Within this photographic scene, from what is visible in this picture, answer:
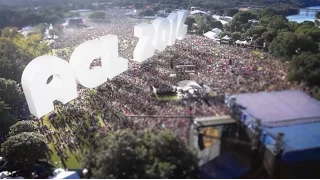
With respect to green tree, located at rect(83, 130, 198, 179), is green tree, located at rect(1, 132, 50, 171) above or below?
below

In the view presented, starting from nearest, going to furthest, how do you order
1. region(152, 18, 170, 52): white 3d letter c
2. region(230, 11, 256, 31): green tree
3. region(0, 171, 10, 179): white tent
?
1. region(0, 171, 10, 179): white tent
2. region(152, 18, 170, 52): white 3d letter c
3. region(230, 11, 256, 31): green tree

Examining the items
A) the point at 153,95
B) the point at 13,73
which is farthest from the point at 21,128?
the point at 13,73

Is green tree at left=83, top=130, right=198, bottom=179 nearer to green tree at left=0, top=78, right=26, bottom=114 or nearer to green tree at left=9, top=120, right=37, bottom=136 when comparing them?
green tree at left=9, top=120, right=37, bottom=136

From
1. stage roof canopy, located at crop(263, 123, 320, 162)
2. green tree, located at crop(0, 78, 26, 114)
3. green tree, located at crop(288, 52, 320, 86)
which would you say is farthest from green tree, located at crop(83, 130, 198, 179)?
green tree, located at crop(0, 78, 26, 114)

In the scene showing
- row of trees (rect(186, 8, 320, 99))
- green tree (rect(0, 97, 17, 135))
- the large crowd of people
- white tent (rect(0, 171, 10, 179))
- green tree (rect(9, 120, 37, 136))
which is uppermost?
row of trees (rect(186, 8, 320, 99))

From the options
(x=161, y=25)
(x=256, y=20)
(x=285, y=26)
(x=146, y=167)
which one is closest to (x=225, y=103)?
(x=146, y=167)

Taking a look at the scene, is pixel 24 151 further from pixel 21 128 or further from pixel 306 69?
pixel 306 69

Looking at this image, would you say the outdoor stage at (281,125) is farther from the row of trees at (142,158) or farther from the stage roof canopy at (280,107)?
the row of trees at (142,158)

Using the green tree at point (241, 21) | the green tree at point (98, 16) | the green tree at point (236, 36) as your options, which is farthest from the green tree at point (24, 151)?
the green tree at point (98, 16)
